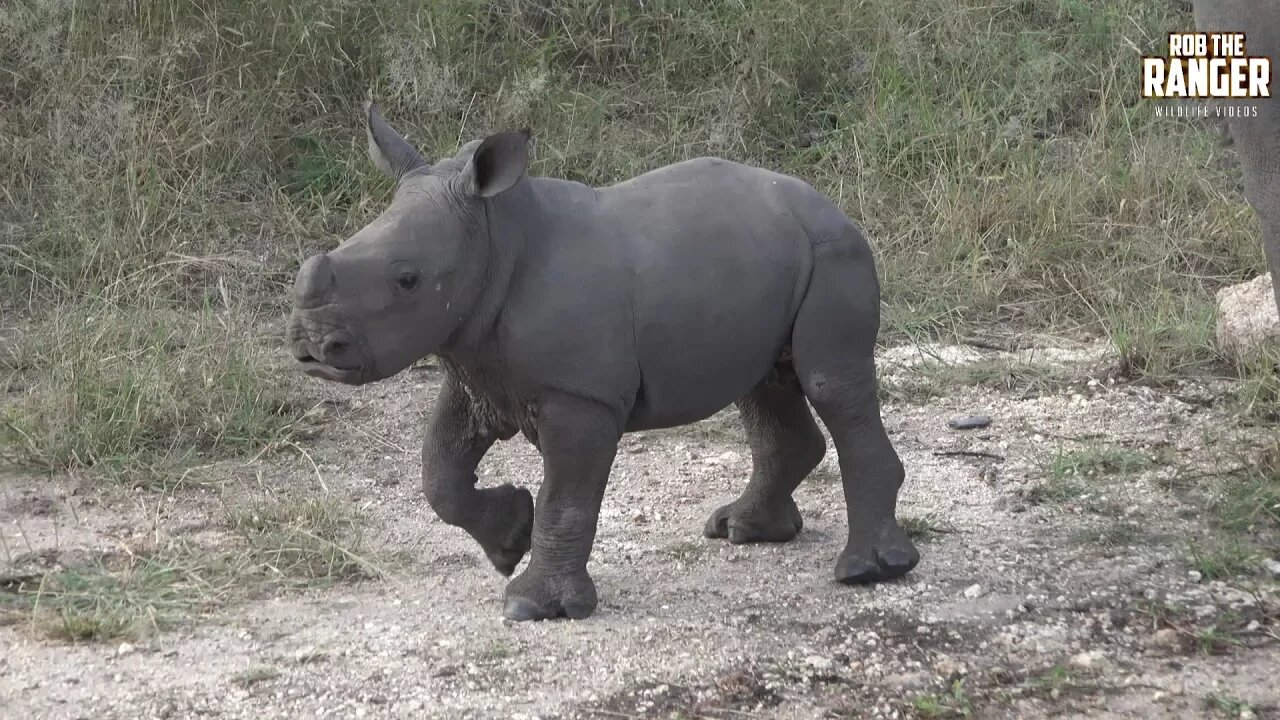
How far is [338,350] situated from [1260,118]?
2.44 metres

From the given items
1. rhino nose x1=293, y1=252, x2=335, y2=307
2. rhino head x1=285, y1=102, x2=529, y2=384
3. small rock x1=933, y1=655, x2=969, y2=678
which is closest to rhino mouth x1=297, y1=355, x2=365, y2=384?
rhino head x1=285, y1=102, x2=529, y2=384

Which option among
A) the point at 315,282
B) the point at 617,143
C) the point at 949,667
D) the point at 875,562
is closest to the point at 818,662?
the point at 949,667

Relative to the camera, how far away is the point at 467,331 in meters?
4.00

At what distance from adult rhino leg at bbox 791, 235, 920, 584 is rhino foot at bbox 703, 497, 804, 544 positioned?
0.34 metres

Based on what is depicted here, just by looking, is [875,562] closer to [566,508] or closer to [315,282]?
[566,508]

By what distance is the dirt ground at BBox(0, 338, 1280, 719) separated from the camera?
3.76 metres

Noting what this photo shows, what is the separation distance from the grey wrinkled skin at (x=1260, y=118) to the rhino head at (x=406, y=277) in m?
1.87

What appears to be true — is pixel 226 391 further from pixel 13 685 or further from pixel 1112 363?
pixel 1112 363

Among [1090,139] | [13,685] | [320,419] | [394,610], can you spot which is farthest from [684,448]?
[1090,139]

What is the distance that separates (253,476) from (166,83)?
9.66ft

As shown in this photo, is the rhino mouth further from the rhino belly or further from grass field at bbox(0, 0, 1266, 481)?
grass field at bbox(0, 0, 1266, 481)

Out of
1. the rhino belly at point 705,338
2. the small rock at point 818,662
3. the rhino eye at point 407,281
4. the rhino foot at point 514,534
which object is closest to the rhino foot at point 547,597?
the rhino foot at point 514,534

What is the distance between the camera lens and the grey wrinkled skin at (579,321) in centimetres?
388
